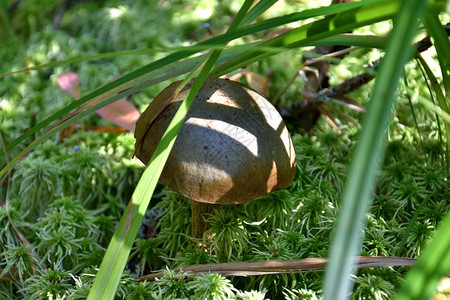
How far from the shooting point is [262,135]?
107cm

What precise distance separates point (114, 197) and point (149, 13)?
1040 millimetres

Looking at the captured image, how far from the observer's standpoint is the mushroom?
1.02 m

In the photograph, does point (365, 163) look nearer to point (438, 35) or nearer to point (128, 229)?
point (128, 229)

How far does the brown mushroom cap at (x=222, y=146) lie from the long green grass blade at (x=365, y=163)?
0.53 metres

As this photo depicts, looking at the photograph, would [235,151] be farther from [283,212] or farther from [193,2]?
[193,2]

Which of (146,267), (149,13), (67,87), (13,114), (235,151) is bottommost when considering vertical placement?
(146,267)

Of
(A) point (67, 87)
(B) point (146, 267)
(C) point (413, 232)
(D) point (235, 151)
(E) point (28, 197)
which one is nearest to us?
(D) point (235, 151)

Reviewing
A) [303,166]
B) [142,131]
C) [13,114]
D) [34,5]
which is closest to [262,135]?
[142,131]

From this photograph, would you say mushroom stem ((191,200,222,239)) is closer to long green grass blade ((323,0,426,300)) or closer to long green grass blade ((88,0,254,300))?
long green grass blade ((88,0,254,300))

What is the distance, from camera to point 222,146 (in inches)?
40.4

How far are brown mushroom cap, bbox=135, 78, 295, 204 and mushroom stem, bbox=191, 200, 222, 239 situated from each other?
0.20 meters

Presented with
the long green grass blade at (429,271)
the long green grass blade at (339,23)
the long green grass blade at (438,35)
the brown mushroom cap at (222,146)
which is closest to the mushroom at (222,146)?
the brown mushroom cap at (222,146)

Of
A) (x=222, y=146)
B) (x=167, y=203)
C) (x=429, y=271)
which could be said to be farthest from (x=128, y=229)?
(x=167, y=203)

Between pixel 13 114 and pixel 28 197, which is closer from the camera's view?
pixel 28 197
